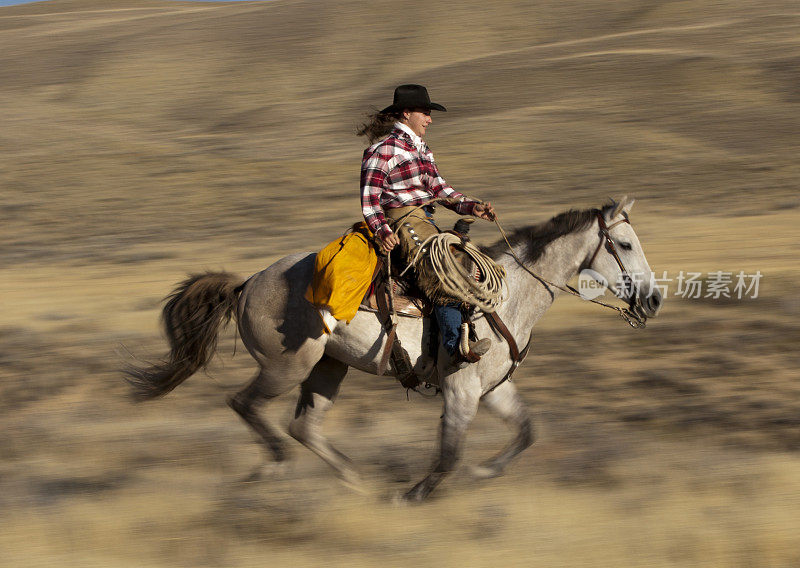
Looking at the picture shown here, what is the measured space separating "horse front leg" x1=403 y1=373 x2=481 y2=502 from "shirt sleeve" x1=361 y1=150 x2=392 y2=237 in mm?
1044

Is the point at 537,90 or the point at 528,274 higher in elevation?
the point at 528,274

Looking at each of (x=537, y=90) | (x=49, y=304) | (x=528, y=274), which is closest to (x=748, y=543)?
(x=528, y=274)

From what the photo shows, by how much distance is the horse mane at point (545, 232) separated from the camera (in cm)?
587

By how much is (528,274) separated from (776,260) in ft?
25.4

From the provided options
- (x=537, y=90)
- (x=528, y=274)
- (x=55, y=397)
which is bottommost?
(x=537, y=90)

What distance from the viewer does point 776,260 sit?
12484 mm

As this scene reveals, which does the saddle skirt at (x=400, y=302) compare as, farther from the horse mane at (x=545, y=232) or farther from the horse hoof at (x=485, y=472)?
the horse hoof at (x=485, y=472)

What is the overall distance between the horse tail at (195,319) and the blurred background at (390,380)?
881 mm

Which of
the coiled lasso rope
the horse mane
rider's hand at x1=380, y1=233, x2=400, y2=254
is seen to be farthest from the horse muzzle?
rider's hand at x1=380, y1=233, x2=400, y2=254

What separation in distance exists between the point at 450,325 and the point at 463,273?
0.33 meters

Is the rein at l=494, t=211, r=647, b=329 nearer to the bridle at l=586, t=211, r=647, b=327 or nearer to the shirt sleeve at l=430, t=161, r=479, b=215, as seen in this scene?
the bridle at l=586, t=211, r=647, b=327

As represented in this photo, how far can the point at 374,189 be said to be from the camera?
18.6 ft

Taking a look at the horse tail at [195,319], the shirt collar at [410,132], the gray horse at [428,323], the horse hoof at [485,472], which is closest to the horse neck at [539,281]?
the gray horse at [428,323]

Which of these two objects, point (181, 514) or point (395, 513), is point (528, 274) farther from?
point (181, 514)
